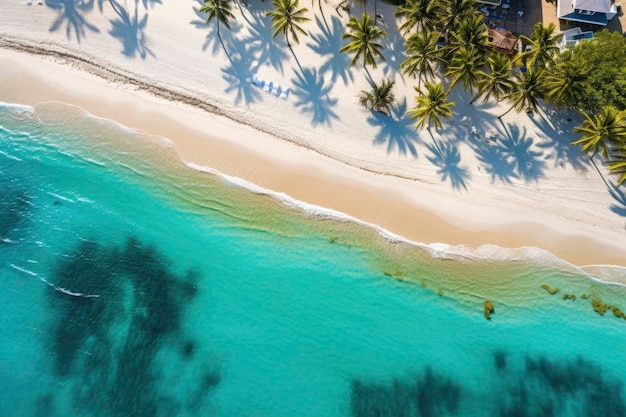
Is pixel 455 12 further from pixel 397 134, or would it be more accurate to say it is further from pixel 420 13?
pixel 397 134

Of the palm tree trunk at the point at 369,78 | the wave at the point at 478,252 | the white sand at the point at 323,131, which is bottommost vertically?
the wave at the point at 478,252

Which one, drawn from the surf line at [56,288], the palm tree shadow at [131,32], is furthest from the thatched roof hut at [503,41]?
the surf line at [56,288]

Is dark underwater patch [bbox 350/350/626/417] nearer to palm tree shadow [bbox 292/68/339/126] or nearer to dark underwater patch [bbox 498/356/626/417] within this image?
dark underwater patch [bbox 498/356/626/417]

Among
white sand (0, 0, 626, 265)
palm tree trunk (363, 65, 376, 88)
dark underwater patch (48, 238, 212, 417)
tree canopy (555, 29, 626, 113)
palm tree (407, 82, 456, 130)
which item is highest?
tree canopy (555, 29, 626, 113)

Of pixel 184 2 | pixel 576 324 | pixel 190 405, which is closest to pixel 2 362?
pixel 190 405

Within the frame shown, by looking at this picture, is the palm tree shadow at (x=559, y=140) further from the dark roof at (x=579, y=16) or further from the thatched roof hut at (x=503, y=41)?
the dark roof at (x=579, y=16)

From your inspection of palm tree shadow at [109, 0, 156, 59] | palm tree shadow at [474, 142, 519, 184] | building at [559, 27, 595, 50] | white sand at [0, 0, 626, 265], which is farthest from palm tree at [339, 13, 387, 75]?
palm tree shadow at [109, 0, 156, 59]

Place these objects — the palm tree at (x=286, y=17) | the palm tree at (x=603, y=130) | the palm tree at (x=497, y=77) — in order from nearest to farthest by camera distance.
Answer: the palm tree at (x=603, y=130) → the palm tree at (x=497, y=77) → the palm tree at (x=286, y=17)
